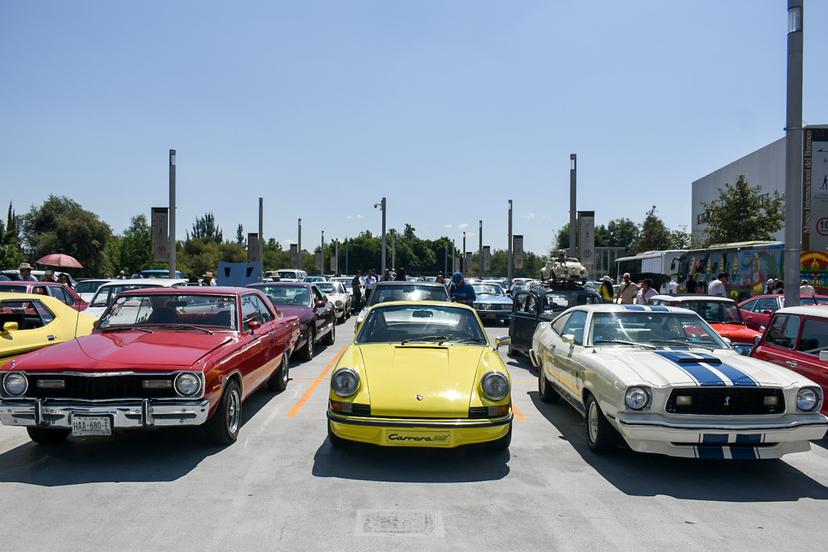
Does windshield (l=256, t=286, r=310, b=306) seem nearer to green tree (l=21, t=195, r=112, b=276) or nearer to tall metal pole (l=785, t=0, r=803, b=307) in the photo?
tall metal pole (l=785, t=0, r=803, b=307)

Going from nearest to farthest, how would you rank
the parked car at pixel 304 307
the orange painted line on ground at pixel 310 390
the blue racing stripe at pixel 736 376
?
the blue racing stripe at pixel 736 376 < the orange painted line on ground at pixel 310 390 < the parked car at pixel 304 307

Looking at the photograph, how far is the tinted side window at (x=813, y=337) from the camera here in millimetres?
6863

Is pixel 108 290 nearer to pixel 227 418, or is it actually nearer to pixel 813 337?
pixel 227 418

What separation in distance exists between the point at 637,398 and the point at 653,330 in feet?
5.90

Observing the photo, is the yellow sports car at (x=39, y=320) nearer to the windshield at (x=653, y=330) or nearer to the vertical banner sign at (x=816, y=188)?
the windshield at (x=653, y=330)

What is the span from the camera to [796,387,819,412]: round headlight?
5.42 m

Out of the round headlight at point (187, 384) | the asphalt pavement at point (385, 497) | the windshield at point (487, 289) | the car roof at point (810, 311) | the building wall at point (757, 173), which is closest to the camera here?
the asphalt pavement at point (385, 497)

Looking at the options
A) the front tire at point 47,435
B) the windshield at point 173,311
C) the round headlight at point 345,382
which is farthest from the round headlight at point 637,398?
the front tire at point 47,435

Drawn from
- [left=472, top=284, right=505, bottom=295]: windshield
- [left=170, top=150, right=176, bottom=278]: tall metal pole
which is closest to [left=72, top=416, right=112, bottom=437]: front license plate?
[left=170, top=150, right=176, bottom=278]: tall metal pole

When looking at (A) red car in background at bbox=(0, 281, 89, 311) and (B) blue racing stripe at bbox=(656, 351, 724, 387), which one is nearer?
(B) blue racing stripe at bbox=(656, 351, 724, 387)

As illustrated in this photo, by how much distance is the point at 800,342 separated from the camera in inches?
280

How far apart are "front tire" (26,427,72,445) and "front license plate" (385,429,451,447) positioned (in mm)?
3173

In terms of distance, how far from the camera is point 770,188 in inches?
1567

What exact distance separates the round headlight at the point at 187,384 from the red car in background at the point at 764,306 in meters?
11.5
